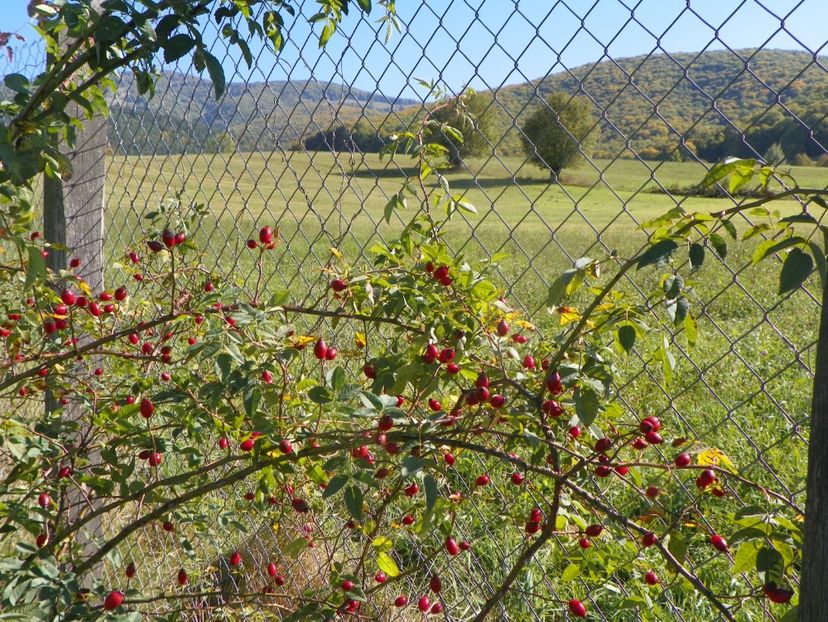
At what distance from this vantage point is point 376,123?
7.04 feet

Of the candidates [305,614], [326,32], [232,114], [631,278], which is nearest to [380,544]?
[305,614]

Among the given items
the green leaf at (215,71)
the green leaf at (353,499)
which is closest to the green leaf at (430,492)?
the green leaf at (353,499)

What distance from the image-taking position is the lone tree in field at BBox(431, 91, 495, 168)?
1.56 metres

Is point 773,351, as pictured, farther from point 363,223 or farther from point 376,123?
point 363,223

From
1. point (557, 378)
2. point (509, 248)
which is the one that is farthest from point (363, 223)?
point (557, 378)

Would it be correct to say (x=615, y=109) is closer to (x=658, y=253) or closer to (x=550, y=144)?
(x=550, y=144)

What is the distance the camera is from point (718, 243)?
3.14 ft

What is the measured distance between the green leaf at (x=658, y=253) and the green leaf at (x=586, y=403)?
1.11 ft

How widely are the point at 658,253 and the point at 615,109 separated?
906 mm

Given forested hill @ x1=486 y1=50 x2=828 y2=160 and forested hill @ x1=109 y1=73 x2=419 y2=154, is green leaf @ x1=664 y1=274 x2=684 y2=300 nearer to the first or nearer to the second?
forested hill @ x1=486 y1=50 x2=828 y2=160

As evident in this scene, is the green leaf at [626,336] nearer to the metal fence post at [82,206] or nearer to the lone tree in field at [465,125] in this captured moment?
the lone tree in field at [465,125]

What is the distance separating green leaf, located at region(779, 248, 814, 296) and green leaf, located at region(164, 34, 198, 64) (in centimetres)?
93

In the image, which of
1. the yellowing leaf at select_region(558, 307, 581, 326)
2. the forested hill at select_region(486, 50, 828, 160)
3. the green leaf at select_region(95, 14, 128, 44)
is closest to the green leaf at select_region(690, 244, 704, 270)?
the forested hill at select_region(486, 50, 828, 160)

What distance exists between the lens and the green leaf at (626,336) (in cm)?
106
